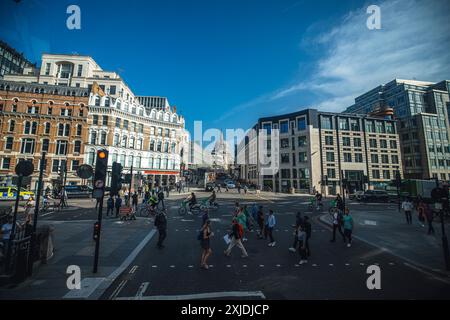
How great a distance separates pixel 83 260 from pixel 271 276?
683cm

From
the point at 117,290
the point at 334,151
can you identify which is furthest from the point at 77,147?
the point at 334,151

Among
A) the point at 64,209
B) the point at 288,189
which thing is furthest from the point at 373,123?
the point at 64,209

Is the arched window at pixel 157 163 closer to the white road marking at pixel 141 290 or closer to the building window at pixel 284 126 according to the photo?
the building window at pixel 284 126

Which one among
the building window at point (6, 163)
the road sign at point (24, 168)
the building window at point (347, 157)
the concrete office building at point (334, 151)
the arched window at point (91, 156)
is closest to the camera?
the road sign at point (24, 168)

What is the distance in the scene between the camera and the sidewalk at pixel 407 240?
7754 mm

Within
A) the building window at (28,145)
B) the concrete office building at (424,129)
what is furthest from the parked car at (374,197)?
the building window at (28,145)

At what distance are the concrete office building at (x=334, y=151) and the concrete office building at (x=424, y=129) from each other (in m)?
9.58

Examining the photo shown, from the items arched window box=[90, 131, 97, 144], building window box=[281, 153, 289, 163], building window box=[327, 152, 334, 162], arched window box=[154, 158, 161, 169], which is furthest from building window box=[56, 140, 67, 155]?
building window box=[327, 152, 334, 162]

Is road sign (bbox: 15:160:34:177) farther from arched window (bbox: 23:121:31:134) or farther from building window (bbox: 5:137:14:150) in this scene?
building window (bbox: 5:137:14:150)

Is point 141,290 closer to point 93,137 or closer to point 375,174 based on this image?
point 93,137

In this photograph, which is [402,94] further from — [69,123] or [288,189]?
[69,123]

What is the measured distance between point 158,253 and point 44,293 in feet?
12.6

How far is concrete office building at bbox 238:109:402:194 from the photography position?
46.6 m

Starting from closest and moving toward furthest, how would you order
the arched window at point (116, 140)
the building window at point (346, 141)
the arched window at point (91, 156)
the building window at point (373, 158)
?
the arched window at point (91, 156), the arched window at point (116, 140), the building window at point (346, 141), the building window at point (373, 158)
